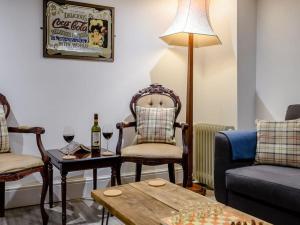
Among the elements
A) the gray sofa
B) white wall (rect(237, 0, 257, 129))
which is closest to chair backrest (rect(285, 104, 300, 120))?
the gray sofa

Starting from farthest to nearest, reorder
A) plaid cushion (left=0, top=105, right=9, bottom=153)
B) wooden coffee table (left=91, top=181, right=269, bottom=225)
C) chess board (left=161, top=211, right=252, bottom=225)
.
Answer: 1. plaid cushion (left=0, top=105, right=9, bottom=153)
2. wooden coffee table (left=91, top=181, right=269, bottom=225)
3. chess board (left=161, top=211, right=252, bottom=225)

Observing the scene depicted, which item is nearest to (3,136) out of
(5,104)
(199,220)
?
(5,104)

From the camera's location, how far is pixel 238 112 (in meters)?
3.10

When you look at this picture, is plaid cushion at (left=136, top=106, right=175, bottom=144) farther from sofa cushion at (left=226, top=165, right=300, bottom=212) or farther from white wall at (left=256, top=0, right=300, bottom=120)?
white wall at (left=256, top=0, right=300, bottom=120)

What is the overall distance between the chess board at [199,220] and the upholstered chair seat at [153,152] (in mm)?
1274

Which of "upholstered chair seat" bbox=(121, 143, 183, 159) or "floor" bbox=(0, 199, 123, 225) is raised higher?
"upholstered chair seat" bbox=(121, 143, 183, 159)

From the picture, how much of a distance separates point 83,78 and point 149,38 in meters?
0.84

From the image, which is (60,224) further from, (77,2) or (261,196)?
(77,2)

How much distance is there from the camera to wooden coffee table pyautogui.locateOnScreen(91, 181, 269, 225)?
1.37 m

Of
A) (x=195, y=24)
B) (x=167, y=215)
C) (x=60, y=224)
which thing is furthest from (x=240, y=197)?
(x=195, y=24)

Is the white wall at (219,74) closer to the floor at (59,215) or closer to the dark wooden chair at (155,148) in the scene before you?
the dark wooden chair at (155,148)

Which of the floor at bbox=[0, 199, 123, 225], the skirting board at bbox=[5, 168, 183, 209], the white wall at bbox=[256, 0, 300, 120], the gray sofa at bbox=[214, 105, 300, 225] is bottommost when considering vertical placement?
the floor at bbox=[0, 199, 123, 225]

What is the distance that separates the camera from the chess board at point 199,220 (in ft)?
4.08

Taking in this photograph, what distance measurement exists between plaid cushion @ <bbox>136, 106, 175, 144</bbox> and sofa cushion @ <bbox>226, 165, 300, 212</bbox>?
2.76 ft
